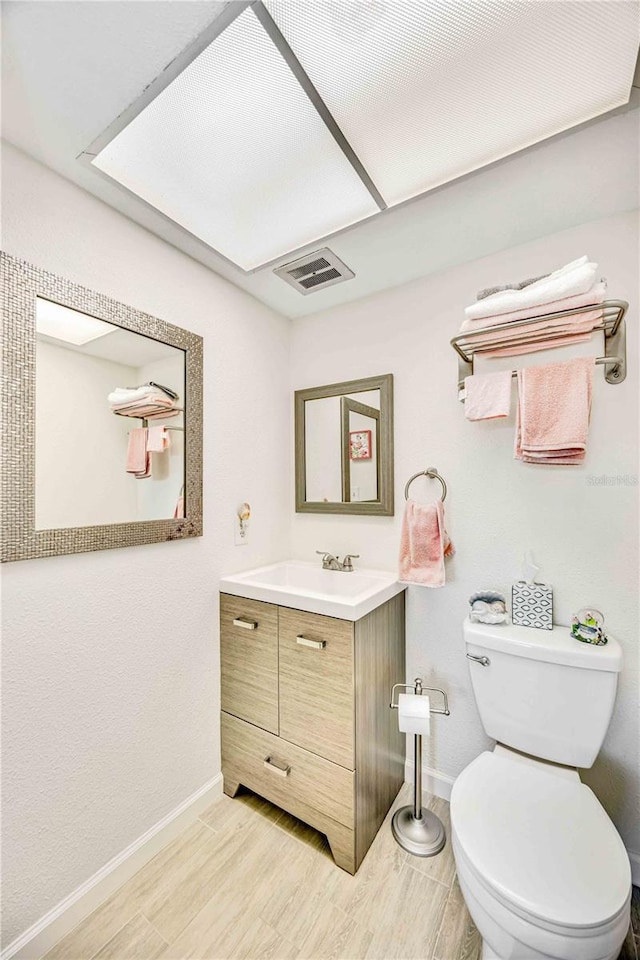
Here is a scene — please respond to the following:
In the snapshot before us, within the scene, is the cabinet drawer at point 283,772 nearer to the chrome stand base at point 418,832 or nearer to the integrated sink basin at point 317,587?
the chrome stand base at point 418,832

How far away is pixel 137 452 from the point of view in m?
1.38

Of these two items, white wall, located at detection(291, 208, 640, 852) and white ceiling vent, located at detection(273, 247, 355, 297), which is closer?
white wall, located at detection(291, 208, 640, 852)

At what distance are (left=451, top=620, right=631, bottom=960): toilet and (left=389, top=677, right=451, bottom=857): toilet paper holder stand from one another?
0.81 ft

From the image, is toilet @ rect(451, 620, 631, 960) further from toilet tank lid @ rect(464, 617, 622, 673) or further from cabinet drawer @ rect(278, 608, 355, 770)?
cabinet drawer @ rect(278, 608, 355, 770)

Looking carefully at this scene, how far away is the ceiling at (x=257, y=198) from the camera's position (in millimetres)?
827

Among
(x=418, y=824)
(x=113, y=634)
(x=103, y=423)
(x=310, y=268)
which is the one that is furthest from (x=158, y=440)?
(x=418, y=824)

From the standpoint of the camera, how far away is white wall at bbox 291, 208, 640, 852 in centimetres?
133

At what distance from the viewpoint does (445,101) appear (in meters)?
0.96

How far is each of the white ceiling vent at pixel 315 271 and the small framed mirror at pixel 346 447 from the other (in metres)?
0.47

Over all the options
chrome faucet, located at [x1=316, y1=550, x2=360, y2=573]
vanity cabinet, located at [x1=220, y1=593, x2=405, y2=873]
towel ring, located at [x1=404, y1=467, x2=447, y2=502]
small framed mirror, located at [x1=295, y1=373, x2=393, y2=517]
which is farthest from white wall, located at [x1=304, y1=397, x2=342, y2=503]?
vanity cabinet, located at [x1=220, y1=593, x2=405, y2=873]

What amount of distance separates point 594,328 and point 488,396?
363 mm

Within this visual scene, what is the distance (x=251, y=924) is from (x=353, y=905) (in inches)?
12.8

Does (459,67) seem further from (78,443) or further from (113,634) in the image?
(113,634)

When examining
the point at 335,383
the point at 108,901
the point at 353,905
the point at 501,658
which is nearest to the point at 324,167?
the point at 335,383
